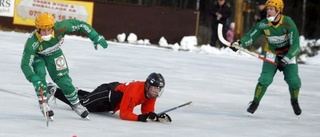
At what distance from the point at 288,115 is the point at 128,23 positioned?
37.1ft

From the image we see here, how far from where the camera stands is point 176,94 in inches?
497

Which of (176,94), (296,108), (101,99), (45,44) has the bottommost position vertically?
(176,94)

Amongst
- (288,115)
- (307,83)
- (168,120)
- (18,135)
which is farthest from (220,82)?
(18,135)

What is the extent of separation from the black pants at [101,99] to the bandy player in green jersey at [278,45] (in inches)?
71.2

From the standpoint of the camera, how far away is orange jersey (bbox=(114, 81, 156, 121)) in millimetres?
9297

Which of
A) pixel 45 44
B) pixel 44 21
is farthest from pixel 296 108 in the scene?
pixel 44 21

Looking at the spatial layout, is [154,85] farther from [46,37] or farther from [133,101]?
[46,37]

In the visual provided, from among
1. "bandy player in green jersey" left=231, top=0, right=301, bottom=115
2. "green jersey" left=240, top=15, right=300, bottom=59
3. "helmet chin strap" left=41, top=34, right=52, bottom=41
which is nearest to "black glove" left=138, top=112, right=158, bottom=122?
"helmet chin strap" left=41, top=34, right=52, bottom=41

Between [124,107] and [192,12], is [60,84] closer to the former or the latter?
[124,107]

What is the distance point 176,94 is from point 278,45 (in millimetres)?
2307

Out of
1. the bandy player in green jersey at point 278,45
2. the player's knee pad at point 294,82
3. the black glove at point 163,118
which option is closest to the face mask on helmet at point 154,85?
the black glove at point 163,118

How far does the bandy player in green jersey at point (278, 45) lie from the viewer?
10523 millimetres

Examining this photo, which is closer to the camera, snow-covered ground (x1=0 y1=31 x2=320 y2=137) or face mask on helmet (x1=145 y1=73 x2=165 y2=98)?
snow-covered ground (x1=0 y1=31 x2=320 y2=137)

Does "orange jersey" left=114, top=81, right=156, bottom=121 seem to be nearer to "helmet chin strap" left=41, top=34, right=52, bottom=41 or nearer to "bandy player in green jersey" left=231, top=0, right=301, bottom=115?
"helmet chin strap" left=41, top=34, right=52, bottom=41
